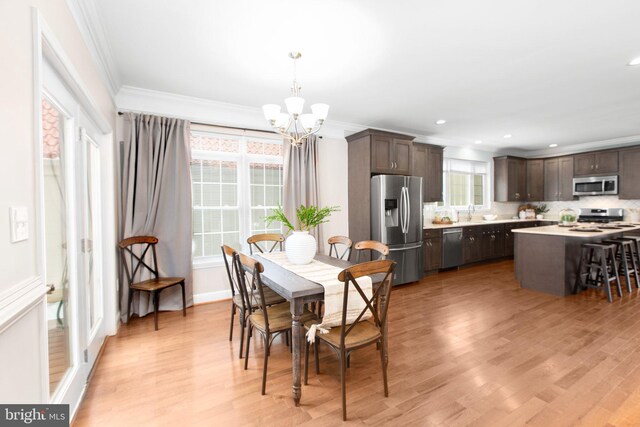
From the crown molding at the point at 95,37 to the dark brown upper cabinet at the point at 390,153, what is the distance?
11.1ft

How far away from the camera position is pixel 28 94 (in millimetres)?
1177

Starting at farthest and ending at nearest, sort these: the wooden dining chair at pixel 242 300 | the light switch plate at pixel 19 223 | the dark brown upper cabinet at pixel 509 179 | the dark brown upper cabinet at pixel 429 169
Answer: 1. the dark brown upper cabinet at pixel 509 179
2. the dark brown upper cabinet at pixel 429 169
3. the wooden dining chair at pixel 242 300
4. the light switch plate at pixel 19 223

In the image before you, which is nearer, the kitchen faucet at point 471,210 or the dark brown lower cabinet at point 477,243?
the dark brown lower cabinet at point 477,243

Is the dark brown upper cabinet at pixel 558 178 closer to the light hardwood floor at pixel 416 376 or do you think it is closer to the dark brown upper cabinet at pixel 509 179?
the dark brown upper cabinet at pixel 509 179

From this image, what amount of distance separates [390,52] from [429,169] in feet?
11.3

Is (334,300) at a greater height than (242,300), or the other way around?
(334,300)

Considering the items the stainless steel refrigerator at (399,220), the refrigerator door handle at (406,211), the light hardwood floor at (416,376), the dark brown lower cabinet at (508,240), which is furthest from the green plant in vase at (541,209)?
the refrigerator door handle at (406,211)

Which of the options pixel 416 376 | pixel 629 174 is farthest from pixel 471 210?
pixel 416 376

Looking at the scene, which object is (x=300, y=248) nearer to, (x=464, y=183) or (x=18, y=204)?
(x=18, y=204)

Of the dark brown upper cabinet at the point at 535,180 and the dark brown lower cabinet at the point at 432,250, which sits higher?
the dark brown upper cabinet at the point at 535,180

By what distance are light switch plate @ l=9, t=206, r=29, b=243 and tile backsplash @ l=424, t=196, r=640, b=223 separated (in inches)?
235

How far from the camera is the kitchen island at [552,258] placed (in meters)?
4.06

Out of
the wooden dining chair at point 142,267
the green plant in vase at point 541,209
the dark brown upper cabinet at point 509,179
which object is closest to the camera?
the wooden dining chair at point 142,267

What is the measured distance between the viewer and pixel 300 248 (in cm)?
262
